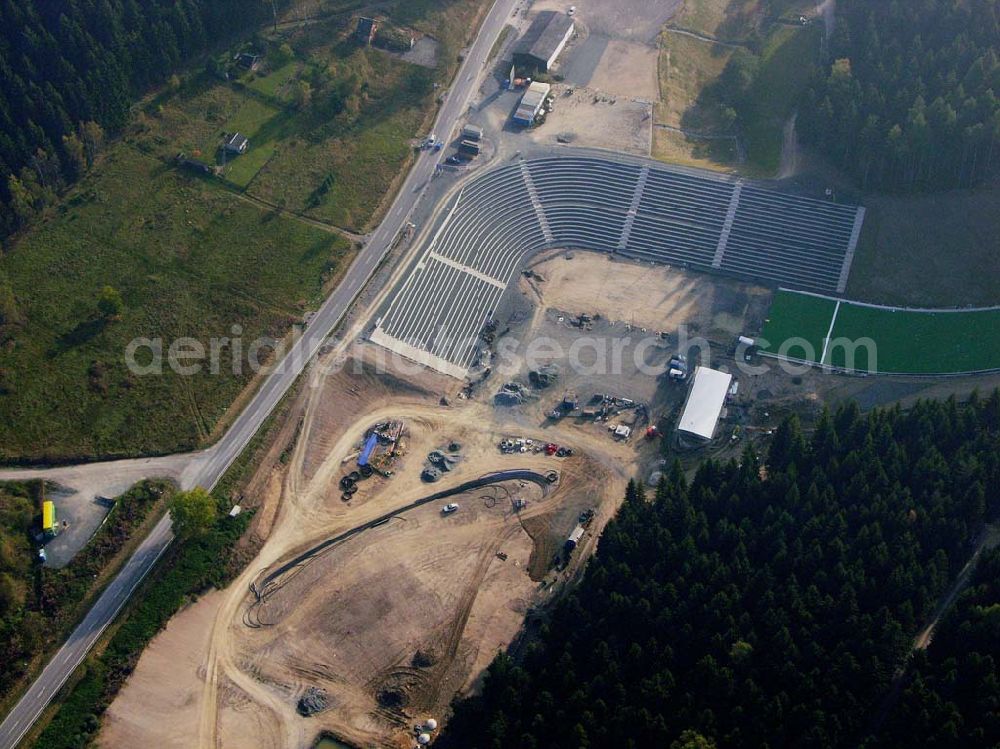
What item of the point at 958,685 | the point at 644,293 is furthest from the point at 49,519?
the point at 958,685

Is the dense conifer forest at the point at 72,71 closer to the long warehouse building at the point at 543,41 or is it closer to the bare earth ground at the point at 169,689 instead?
the long warehouse building at the point at 543,41

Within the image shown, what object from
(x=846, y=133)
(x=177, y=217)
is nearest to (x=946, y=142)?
(x=846, y=133)

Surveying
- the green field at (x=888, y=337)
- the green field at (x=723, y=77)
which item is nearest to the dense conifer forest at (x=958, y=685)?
the green field at (x=888, y=337)

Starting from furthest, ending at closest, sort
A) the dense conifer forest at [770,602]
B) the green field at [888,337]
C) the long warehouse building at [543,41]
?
the long warehouse building at [543,41] < the green field at [888,337] < the dense conifer forest at [770,602]

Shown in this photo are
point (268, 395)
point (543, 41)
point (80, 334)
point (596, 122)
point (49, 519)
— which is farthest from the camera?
point (543, 41)

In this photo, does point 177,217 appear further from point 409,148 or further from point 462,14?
point 462,14

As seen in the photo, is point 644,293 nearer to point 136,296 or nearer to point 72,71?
point 136,296
